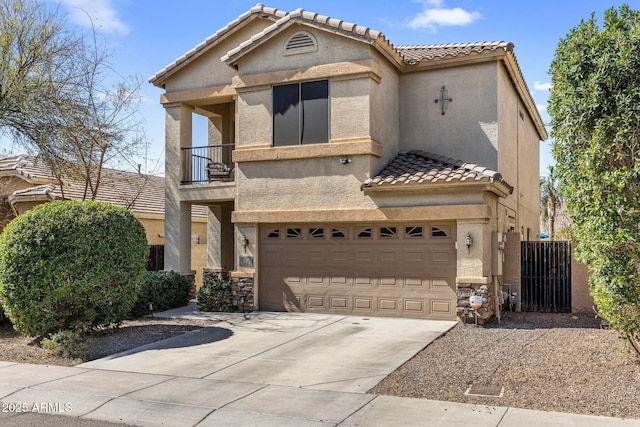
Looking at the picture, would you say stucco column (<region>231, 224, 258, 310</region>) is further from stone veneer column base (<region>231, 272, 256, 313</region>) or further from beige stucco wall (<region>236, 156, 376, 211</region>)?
beige stucco wall (<region>236, 156, 376, 211</region>)

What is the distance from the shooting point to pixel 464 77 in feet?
51.0

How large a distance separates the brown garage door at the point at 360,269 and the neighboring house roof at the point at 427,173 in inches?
46.2

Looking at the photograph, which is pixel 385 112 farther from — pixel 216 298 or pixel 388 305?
pixel 216 298

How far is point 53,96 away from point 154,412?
11.9m

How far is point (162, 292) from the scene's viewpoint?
54.3 feet

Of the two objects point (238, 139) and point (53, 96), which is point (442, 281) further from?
point (53, 96)

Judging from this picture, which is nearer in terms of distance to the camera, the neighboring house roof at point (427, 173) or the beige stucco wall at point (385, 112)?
the neighboring house roof at point (427, 173)

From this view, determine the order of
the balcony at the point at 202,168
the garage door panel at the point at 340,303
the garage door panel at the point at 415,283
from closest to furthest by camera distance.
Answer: the garage door panel at the point at 415,283 < the garage door panel at the point at 340,303 < the balcony at the point at 202,168

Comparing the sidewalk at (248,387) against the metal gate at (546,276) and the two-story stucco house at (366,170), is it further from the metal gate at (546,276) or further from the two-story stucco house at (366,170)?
the metal gate at (546,276)

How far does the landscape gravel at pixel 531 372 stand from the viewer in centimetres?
773

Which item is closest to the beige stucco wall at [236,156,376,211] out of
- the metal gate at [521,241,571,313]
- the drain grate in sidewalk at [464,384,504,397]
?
the metal gate at [521,241,571,313]

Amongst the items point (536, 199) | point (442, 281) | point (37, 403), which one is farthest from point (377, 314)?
point (536, 199)

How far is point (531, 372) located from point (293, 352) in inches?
164

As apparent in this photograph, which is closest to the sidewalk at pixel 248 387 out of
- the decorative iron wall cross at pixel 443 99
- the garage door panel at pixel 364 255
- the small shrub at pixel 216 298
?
the garage door panel at pixel 364 255
